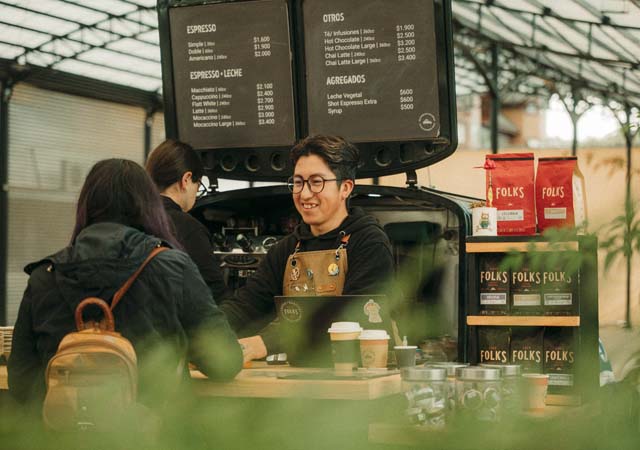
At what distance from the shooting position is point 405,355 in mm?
2857

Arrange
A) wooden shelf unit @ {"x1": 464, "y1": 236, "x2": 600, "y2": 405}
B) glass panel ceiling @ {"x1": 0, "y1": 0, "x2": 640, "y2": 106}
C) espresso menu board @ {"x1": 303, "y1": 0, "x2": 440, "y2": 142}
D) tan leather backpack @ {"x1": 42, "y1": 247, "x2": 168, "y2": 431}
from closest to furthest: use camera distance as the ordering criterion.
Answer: tan leather backpack @ {"x1": 42, "y1": 247, "x2": 168, "y2": 431} < wooden shelf unit @ {"x1": 464, "y1": 236, "x2": 600, "y2": 405} < espresso menu board @ {"x1": 303, "y1": 0, "x2": 440, "y2": 142} < glass panel ceiling @ {"x1": 0, "y1": 0, "x2": 640, "y2": 106}

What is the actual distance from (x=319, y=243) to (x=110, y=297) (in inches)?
56.1

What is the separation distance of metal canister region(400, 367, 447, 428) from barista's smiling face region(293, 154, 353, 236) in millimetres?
1346

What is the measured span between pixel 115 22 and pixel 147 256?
45.8 ft

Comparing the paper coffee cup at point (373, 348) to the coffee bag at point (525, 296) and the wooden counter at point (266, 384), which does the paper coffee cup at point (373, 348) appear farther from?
the coffee bag at point (525, 296)

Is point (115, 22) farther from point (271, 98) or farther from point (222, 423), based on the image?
point (222, 423)

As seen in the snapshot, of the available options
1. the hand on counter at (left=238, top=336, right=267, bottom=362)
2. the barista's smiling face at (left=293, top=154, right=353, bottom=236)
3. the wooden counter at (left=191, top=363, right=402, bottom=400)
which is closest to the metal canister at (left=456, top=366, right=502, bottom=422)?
the wooden counter at (left=191, top=363, right=402, bottom=400)

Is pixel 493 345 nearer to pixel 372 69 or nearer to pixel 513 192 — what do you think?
pixel 513 192

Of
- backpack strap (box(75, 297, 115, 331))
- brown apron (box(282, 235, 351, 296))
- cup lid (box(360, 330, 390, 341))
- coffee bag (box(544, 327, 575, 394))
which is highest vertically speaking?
backpack strap (box(75, 297, 115, 331))

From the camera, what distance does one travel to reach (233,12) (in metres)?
4.56

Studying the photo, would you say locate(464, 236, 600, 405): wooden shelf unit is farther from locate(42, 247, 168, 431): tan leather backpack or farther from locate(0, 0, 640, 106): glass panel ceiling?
locate(0, 0, 640, 106): glass panel ceiling

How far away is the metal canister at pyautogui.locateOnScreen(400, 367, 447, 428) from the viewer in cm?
220

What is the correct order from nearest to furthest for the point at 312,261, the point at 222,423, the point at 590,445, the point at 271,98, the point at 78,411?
the point at 590,445 → the point at 222,423 → the point at 78,411 → the point at 312,261 → the point at 271,98

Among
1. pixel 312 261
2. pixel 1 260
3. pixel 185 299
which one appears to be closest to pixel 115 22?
pixel 1 260
